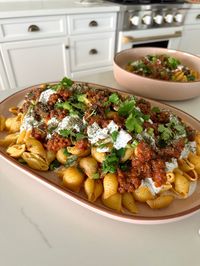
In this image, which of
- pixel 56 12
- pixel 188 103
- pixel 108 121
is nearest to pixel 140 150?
pixel 108 121

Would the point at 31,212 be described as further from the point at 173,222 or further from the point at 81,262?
the point at 173,222

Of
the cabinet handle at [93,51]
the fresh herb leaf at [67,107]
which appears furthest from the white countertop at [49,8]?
the fresh herb leaf at [67,107]

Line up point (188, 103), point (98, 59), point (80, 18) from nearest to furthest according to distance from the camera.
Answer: point (188, 103) < point (80, 18) < point (98, 59)

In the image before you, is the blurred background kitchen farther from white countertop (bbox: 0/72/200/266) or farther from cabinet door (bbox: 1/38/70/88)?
white countertop (bbox: 0/72/200/266)

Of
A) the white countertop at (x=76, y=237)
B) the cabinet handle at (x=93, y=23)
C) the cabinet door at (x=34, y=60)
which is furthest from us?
the cabinet handle at (x=93, y=23)

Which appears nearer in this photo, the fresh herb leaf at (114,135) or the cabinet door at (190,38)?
the fresh herb leaf at (114,135)

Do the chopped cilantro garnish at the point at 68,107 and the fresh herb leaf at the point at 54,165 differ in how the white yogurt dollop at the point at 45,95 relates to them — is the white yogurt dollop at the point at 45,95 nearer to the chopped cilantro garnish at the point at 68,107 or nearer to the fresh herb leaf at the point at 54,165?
the chopped cilantro garnish at the point at 68,107

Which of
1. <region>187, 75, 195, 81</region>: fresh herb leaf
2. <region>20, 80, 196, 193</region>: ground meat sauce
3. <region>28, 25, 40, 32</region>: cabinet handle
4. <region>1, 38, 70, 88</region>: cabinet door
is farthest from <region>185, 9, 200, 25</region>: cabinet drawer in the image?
<region>20, 80, 196, 193</region>: ground meat sauce
